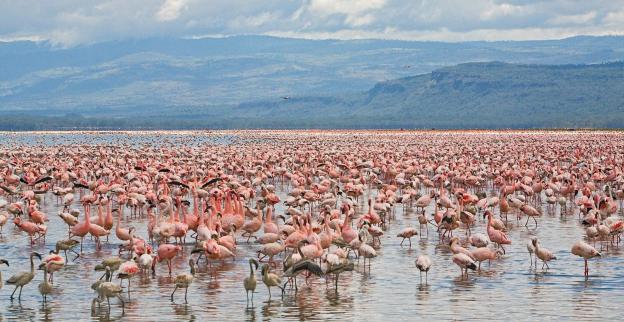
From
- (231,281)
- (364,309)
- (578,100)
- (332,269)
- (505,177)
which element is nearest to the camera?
(364,309)

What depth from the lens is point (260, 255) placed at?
1844cm

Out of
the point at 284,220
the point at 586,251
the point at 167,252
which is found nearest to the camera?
the point at 586,251

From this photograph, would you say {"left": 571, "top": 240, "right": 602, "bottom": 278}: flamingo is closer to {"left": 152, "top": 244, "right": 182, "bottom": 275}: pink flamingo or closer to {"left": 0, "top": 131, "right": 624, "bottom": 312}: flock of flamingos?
{"left": 0, "top": 131, "right": 624, "bottom": 312}: flock of flamingos

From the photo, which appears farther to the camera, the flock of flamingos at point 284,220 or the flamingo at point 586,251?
the flamingo at point 586,251

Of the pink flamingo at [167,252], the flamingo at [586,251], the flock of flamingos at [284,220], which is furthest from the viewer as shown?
the pink flamingo at [167,252]

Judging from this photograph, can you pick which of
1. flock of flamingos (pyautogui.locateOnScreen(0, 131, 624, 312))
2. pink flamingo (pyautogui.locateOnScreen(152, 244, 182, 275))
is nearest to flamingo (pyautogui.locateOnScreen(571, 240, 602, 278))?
flock of flamingos (pyautogui.locateOnScreen(0, 131, 624, 312))

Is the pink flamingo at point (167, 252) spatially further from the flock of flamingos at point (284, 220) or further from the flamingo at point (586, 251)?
the flamingo at point (586, 251)

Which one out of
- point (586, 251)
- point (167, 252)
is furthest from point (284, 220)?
point (586, 251)

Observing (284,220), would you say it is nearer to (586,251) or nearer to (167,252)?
(167,252)

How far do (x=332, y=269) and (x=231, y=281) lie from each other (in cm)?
181

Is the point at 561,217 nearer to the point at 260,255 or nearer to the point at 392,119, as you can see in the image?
the point at 260,255

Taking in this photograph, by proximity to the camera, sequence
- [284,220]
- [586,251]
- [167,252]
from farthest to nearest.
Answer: [284,220], [167,252], [586,251]

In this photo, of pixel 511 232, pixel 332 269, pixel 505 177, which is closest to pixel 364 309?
pixel 332 269

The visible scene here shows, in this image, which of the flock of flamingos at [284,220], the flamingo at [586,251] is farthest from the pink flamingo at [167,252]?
the flamingo at [586,251]
